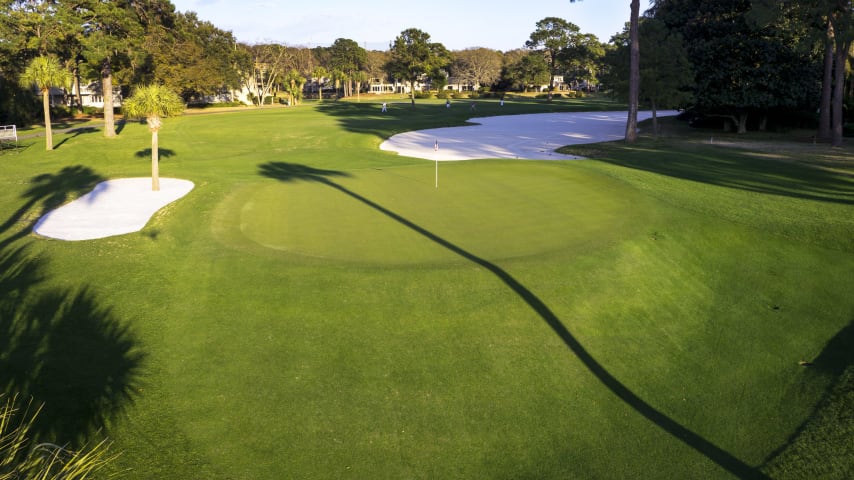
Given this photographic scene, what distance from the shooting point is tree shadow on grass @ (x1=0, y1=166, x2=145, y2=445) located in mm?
7996

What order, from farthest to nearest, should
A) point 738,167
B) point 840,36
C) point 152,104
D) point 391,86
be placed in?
point 391,86, point 840,36, point 738,167, point 152,104

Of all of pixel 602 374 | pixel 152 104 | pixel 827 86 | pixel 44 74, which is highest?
pixel 44 74

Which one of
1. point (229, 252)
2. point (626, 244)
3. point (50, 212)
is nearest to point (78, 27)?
point (50, 212)

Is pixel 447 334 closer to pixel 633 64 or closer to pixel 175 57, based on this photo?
pixel 633 64

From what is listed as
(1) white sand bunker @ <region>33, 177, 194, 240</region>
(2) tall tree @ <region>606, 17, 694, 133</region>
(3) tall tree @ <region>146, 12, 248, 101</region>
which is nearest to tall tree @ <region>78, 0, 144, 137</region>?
(3) tall tree @ <region>146, 12, 248, 101</region>

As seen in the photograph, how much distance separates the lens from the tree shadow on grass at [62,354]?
8.00 m

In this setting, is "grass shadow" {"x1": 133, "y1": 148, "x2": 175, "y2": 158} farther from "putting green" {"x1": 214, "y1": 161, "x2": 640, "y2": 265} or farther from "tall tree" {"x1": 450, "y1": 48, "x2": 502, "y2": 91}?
"tall tree" {"x1": 450, "y1": 48, "x2": 502, "y2": 91}

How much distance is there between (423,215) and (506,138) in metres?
33.9

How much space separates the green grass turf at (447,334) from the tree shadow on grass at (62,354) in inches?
1.9

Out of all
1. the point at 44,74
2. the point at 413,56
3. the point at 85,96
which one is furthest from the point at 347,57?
the point at 44,74

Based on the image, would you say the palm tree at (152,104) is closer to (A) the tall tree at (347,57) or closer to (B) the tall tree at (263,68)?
(B) the tall tree at (263,68)

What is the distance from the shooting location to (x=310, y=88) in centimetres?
17138

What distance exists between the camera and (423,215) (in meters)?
18.5

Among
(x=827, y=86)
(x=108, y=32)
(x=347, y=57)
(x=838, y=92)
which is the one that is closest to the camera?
(x=838, y=92)
